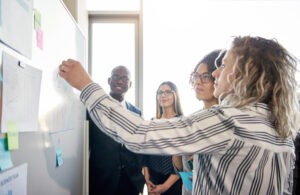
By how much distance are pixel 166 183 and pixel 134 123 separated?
3.83 feet

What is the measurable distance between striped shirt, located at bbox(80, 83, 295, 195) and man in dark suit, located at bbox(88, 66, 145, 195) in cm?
119

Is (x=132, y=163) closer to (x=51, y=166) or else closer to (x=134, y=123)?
(x=51, y=166)

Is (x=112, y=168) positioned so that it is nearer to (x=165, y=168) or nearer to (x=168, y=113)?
(x=165, y=168)

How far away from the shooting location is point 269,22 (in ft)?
7.91

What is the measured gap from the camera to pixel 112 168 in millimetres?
1710

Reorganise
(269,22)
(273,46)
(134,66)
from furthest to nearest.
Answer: (134,66) < (269,22) < (273,46)

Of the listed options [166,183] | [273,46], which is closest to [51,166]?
[166,183]

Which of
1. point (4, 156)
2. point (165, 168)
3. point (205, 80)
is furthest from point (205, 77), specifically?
point (4, 156)

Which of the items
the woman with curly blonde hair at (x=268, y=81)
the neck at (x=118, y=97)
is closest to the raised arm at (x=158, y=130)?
the woman with curly blonde hair at (x=268, y=81)

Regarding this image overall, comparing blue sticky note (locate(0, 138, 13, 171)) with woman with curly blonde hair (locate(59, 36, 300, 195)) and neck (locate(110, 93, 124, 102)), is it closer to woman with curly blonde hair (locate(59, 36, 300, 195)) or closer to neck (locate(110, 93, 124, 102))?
woman with curly blonde hair (locate(59, 36, 300, 195))

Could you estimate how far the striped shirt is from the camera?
1.91ft

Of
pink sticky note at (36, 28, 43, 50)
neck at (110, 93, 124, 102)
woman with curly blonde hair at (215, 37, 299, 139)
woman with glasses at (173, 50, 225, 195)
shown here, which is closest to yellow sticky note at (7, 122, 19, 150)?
pink sticky note at (36, 28, 43, 50)

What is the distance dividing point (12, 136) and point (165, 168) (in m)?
1.18

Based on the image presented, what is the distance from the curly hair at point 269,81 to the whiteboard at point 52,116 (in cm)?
75
